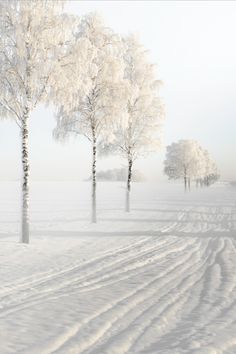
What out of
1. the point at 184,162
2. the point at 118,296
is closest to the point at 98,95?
the point at 118,296

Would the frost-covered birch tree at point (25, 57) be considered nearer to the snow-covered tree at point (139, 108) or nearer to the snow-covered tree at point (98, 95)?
the snow-covered tree at point (98, 95)

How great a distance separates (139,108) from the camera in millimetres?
33500

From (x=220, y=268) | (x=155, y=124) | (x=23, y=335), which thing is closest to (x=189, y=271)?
(x=220, y=268)

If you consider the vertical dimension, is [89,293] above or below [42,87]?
below

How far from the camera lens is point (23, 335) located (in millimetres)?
6457

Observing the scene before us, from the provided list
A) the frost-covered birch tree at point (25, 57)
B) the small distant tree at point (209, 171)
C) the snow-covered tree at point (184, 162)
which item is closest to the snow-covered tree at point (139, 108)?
the frost-covered birch tree at point (25, 57)

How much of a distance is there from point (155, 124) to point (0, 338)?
28.7 metres

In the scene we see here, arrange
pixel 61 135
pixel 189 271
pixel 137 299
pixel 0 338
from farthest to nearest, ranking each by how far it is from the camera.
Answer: pixel 61 135 → pixel 189 271 → pixel 137 299 → pixel 0 338

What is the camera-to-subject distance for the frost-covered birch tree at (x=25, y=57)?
651 inches

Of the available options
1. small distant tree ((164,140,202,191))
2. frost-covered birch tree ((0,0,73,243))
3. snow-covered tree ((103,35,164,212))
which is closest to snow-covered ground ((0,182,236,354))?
frost-covered birch tree ((0,0,73,243))

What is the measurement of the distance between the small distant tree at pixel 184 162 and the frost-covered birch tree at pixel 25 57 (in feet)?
244

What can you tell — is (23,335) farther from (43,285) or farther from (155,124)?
(155,124)

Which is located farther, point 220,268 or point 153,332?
point 220,268

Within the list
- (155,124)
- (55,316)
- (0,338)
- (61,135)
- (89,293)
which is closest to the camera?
(0,338)
